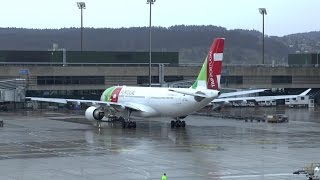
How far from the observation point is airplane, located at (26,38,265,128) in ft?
175

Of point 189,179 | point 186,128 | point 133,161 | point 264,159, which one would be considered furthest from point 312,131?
point 189,179

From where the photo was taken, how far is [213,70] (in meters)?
53.3

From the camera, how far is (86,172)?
95.7ft

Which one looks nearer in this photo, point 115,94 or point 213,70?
point 213,70

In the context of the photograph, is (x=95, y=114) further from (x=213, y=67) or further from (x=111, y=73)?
(x=111, y=73)

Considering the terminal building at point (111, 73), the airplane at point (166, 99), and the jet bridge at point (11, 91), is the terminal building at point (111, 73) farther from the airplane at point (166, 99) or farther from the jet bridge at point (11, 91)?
the airplane at point (166, 99)

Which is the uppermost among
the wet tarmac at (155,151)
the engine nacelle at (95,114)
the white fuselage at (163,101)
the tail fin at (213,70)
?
the tail fin at (213,70)

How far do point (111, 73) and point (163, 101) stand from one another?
145 feet

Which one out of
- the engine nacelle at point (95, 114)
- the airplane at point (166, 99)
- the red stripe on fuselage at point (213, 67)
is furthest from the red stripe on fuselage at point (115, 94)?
the red stripe on fuselage at point (213, 67)

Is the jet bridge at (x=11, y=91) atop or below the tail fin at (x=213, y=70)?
below

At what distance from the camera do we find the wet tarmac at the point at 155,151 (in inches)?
1150

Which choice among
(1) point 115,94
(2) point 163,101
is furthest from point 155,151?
(1) point 115,94

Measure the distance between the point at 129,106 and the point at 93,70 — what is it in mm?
41643

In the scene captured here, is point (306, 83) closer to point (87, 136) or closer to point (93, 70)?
point (93, 70)
